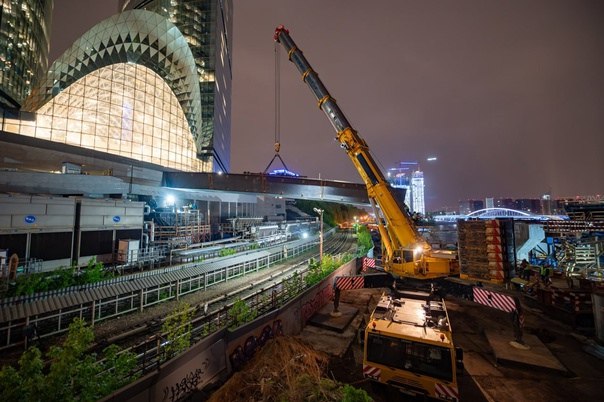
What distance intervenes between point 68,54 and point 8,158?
3371 cm

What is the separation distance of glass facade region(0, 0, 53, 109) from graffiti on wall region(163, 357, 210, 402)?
58179 millimetres

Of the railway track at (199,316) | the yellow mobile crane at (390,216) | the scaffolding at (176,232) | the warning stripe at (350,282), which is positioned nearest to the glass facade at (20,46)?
the scaffolding at (176,232)

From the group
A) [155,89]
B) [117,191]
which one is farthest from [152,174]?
[155,89]

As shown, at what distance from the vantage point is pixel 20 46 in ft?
168

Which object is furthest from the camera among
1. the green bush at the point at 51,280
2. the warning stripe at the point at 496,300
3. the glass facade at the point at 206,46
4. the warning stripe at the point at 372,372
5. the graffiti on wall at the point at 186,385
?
the glass facade at the point at 206,46

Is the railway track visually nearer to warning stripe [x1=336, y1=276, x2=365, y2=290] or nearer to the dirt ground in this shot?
the dirt ground

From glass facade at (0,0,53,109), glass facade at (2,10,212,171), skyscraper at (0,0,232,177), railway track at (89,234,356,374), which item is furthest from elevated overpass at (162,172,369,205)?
glass facade at (0,0,53,109)

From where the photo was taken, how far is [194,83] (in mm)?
59812

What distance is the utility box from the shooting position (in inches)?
791

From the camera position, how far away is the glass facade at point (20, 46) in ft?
148

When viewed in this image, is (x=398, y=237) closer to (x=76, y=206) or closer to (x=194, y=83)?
(x=76, y=206)

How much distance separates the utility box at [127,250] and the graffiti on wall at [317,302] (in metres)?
15.3

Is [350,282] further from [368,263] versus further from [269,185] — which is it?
[269,185]

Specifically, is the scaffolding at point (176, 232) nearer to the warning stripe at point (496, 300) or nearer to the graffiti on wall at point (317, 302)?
the graffiti on wall at point (317, 302)
